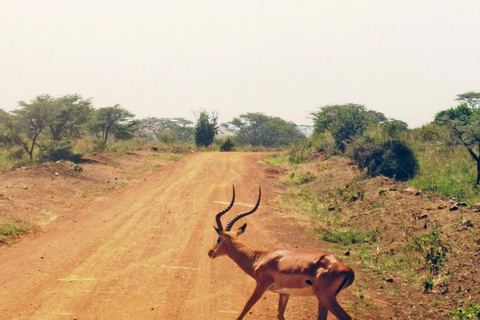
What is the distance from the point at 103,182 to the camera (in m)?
18.7

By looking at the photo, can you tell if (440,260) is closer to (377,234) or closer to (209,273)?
(377,234)

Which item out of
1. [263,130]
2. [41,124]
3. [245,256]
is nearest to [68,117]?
[41,124]

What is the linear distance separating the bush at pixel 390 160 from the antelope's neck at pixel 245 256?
10656 mm

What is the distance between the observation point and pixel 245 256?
680cm

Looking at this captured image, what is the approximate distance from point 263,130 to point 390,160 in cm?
3976

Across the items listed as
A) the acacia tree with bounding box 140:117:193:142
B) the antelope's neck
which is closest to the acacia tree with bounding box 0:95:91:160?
the antelope's neck

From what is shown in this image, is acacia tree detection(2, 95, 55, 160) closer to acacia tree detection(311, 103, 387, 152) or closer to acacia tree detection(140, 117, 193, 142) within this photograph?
acacia tree detection(311, 103, 387, 152)

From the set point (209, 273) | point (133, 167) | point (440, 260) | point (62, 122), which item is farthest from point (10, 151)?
point (440, 260)

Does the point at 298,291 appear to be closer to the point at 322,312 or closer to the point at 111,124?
the point at 322,312

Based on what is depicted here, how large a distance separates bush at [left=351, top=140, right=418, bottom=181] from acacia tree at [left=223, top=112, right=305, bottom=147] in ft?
119

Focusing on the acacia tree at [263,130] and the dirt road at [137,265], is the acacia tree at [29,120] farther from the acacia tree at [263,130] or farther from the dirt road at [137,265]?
the acacia tree at [263,130]

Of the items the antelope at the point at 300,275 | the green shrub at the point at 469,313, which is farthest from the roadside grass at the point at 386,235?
the antelope at the point at 300,275

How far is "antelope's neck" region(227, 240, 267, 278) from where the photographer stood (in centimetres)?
668

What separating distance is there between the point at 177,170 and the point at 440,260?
16335mm
